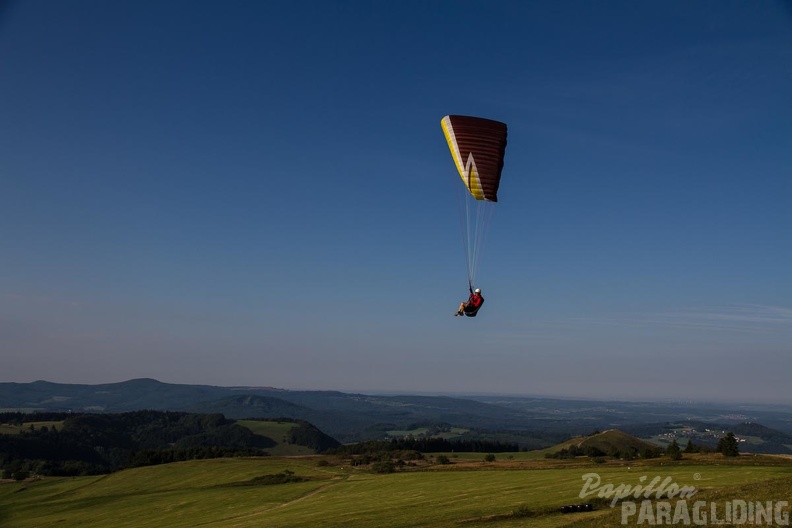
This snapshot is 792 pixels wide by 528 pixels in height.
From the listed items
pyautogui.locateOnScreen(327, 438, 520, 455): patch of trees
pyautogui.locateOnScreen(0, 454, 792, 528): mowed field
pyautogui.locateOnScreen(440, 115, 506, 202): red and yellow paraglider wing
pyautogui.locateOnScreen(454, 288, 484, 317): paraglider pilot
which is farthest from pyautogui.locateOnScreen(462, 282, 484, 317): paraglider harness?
pyautogui.locateOnScreen(327, 438, 520, 455): patch of trees

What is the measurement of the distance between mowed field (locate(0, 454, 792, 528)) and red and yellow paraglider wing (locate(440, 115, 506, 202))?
19091 millimetres

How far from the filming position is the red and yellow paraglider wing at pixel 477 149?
106 feet

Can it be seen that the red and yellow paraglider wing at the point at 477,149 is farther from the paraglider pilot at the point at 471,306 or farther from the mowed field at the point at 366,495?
the mowed field at the point at 366,495

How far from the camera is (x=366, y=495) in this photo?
180 ft

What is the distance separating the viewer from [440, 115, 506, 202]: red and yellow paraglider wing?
32.3m

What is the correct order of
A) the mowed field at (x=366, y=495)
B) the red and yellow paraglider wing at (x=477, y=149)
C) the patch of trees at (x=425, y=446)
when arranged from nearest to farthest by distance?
the red and yellow paraglider wing at (x=477, y=149), the mowed field at (x=366, y=495), the patch of trees at (x=425, y=446)

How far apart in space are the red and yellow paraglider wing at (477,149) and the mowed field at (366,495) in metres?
19.1

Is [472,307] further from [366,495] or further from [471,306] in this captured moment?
[366,495]

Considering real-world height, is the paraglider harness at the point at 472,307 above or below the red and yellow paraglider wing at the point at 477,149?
below

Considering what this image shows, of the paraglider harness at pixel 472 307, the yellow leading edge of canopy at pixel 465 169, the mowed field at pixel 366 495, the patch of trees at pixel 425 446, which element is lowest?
the patch of trees at pixel 425 446

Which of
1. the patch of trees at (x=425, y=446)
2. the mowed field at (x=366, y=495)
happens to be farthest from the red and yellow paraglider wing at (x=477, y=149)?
the patch of trees at (x=425, y=446)

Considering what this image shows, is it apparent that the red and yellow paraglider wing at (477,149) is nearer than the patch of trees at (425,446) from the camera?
Yes

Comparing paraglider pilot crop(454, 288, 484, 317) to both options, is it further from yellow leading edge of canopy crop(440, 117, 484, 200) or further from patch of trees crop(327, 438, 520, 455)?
patch of trees crop(327, 438, 520, 455)

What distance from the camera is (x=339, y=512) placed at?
44.5m
